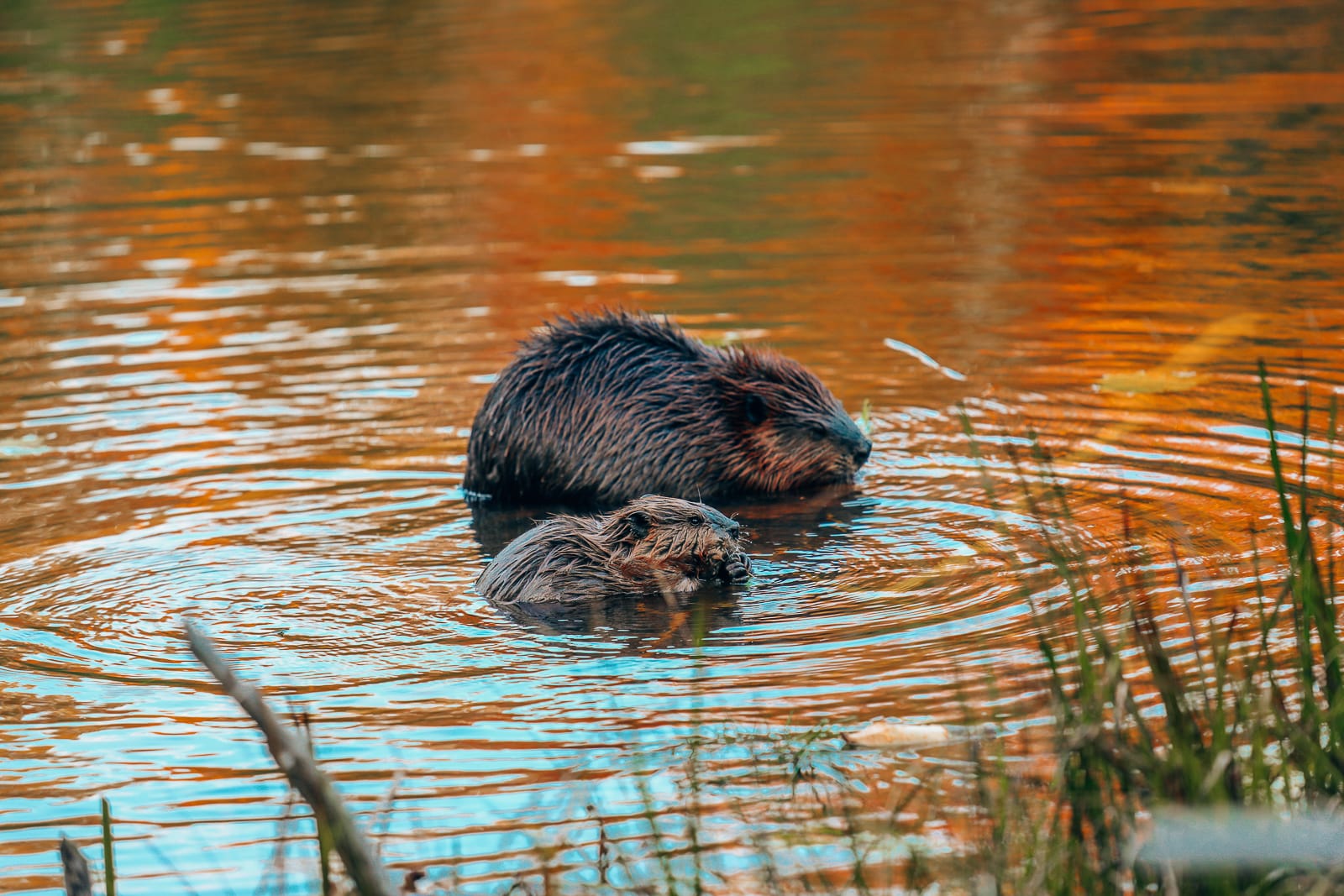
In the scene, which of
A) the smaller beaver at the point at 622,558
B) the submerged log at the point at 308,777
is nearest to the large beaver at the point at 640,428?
the smaller beaver at the point at 622,558

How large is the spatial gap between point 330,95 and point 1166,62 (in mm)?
9116

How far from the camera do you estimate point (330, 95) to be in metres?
19.0

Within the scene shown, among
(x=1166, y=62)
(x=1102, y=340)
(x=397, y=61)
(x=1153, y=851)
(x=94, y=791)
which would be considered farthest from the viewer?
(x=397, y=61)

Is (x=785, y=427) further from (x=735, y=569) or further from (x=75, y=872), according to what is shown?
(x=75, y=872)

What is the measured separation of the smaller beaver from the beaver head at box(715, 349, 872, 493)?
4.43 ft

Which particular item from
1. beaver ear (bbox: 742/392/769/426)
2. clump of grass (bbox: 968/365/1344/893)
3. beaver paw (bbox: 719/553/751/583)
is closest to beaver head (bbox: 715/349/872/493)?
beaver ear (bbox: 742/392/769/426)

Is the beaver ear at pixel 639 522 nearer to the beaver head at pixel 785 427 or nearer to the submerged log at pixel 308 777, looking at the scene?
the beaver head at pixel 785 427

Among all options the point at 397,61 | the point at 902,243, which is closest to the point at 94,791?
the point at 902,243

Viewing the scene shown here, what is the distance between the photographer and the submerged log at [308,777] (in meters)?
2.48

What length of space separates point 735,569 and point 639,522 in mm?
372

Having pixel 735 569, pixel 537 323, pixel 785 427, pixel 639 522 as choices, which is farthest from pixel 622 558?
pixel 537 323

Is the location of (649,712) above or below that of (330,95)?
below

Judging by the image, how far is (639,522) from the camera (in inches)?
232

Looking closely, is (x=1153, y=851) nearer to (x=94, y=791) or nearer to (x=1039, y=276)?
(x=94, y=791)
